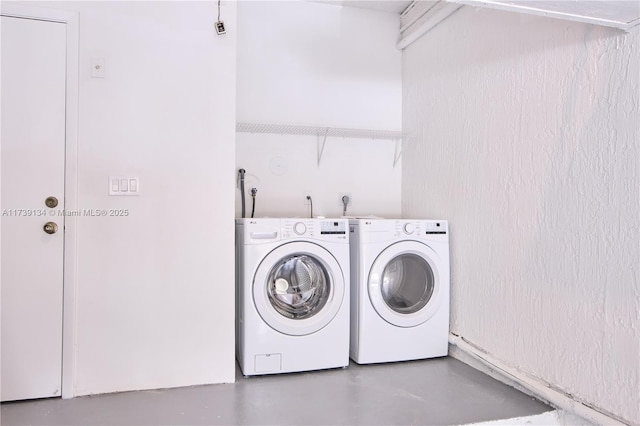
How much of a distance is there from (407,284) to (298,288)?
2.33 feet

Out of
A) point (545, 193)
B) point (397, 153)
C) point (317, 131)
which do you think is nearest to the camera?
point (545, 193)

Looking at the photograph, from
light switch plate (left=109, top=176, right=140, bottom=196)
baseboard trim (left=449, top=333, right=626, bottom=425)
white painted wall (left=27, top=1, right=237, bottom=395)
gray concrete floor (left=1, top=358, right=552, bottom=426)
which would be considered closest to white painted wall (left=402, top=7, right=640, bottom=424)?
baseboard trim (left=449, top=333, right=626, bottom=425)

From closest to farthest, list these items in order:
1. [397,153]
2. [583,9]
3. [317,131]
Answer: [583,9] → [317,131] → [397,153]

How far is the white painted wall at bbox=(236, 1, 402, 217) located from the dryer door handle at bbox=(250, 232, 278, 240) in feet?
2.32

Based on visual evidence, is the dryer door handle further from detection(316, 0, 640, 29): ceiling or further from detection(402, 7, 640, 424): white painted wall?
detection(316, 0, 640, 29): ceiling

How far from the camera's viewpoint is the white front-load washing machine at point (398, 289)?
2.54 m

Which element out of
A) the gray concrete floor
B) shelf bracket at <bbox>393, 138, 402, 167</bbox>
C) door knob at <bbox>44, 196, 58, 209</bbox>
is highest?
shelf bracket at <bbox>393, 138, 402, 167</bbox>

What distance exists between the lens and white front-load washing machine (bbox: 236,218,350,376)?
236cm

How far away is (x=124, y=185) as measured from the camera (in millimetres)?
2176

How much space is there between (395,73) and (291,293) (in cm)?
195

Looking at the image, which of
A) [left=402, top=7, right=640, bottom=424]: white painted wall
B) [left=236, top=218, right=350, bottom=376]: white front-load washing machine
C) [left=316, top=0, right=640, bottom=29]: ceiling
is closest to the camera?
[left=316, top=0, right=640, bottom=29]: ceiling

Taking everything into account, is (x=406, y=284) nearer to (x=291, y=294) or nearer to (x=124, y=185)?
(x=291, y=294)

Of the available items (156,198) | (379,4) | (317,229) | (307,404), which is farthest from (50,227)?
(379,4)

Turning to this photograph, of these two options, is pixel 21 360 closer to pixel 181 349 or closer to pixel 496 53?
pixel 181 349
